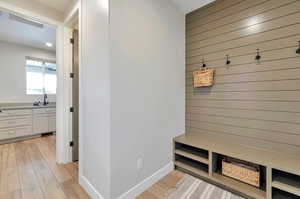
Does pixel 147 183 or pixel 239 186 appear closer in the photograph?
pixel 239 186

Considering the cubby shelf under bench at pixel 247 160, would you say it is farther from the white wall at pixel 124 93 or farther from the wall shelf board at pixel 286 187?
the white wall at pixel 124 93

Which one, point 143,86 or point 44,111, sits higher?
point 143,86

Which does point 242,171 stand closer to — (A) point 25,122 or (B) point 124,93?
(B) point 124,93

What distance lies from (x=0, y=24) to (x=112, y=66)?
3437mm

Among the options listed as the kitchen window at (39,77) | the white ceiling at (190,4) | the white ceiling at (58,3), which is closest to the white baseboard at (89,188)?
the white ceiling at (58,3)

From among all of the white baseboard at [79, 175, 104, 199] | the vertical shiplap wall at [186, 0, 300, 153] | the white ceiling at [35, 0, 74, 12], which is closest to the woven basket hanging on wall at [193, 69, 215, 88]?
the vertical shiplap wall at [186, 0, 300, 153]

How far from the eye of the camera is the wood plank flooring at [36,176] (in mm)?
1706

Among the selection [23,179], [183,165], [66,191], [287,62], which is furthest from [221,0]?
[23,179]

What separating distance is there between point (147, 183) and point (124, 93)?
1182 mm

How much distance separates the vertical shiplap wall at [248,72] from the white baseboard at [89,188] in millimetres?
1688

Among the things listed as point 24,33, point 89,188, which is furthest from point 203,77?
point 24,33

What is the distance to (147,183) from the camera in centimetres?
181

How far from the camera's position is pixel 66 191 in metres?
1.75

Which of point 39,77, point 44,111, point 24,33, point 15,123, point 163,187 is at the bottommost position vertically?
point 163,187
